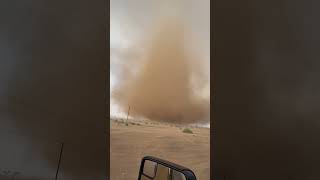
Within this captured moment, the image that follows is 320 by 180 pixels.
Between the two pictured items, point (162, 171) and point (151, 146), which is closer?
point (162, 171)

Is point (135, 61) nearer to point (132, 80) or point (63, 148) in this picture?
point (132, 80)

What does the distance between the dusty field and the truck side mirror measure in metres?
0.51

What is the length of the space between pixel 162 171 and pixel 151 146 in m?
0.72

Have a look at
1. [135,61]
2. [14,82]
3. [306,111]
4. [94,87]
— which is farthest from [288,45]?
[14,82]

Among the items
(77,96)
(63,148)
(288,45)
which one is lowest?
(63,148)

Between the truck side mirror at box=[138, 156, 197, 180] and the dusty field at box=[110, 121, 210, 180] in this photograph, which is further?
the dusty field at box=[110, 121, 210, 180]

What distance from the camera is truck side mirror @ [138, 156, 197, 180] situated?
4.42 feet

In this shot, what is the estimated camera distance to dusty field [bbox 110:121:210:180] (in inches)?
87.4

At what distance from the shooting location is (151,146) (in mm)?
2262

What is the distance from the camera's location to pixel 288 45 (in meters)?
2.28

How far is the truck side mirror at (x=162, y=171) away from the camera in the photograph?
4.42 ft

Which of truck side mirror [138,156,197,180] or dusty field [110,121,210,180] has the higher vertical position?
dusty field [110,121,210,180]

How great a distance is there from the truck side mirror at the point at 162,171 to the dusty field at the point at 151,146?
51 cm

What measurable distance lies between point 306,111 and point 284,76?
26 cm
